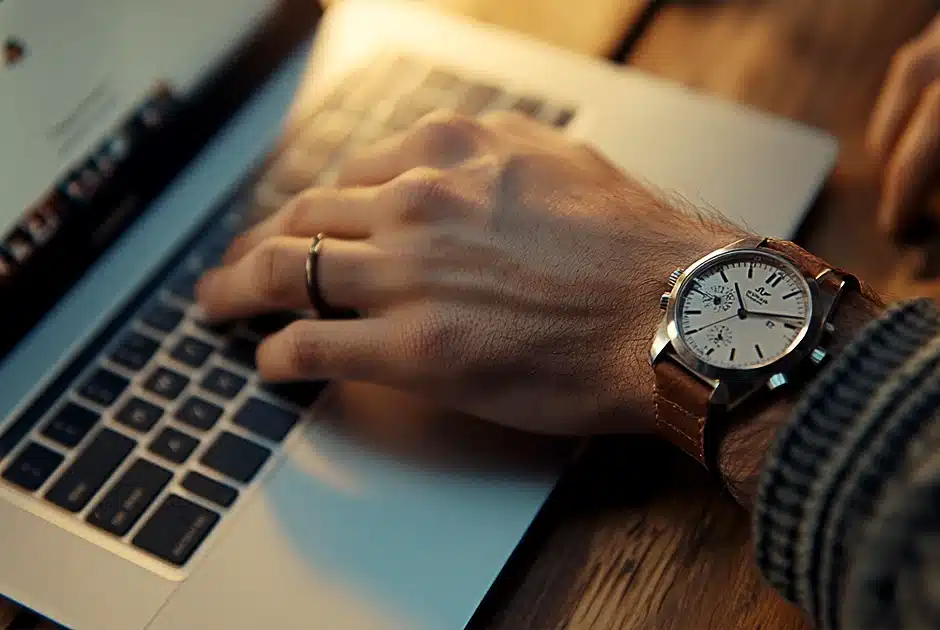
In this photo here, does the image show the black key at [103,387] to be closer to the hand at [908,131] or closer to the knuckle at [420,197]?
the knuckle at [420,197]

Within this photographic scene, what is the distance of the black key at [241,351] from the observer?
2.09 feet

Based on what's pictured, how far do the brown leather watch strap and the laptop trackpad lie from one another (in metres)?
0.08

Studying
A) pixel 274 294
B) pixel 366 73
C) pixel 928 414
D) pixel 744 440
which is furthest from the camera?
pixel 366 73

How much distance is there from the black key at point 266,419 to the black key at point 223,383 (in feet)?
0.05

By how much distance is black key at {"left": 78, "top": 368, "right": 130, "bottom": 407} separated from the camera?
62 centimetres

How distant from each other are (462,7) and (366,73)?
14 centimetres

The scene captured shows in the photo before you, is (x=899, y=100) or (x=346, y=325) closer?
(x=346, y=325)

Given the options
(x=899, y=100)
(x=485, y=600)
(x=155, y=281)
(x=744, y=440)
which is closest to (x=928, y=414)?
(x=744, y=440)

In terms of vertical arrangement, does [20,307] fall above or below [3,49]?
below

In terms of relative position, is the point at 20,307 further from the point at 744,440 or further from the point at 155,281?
the point at 744,440

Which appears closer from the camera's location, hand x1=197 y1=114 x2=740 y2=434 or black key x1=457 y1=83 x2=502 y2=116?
hand x1=197 y1=114 x2=740 y2=434

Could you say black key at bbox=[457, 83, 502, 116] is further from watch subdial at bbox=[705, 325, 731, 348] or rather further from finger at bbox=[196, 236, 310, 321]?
watch subdial at bbox=[705, 325, 731, 348]

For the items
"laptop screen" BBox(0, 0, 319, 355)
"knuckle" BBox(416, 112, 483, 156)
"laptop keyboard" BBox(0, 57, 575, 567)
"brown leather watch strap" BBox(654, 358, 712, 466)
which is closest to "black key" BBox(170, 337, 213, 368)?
"laptop keyboard" BBox(0, 57, 575, 567)

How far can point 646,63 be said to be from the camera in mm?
816
